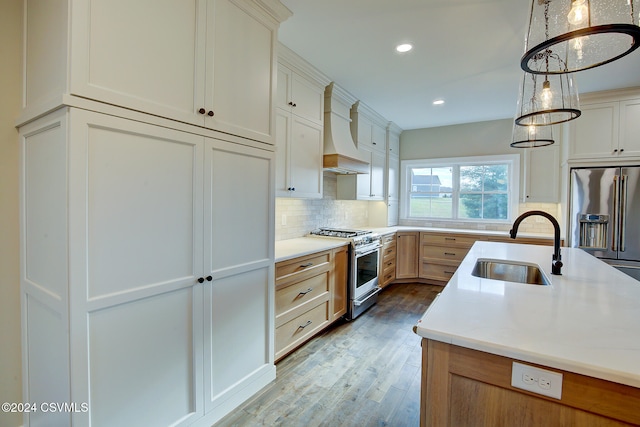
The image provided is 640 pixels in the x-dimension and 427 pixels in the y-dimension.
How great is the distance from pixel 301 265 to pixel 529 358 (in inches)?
70.4

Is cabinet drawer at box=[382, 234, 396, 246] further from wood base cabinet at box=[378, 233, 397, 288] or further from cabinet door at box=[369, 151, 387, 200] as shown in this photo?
cabinet door at box=[369, 151, 387, 200]

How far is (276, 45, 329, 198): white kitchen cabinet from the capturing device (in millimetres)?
2625

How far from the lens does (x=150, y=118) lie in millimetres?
1361

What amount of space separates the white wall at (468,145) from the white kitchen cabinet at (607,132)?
35.4 inches

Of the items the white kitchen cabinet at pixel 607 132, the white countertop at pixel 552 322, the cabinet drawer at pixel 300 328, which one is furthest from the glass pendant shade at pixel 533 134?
the cabinet drawer at pixel 300 328

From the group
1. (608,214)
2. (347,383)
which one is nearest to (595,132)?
(608,214)

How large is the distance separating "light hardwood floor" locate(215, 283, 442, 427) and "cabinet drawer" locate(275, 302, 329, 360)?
0.12 metres

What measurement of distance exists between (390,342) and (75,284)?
2.45 m

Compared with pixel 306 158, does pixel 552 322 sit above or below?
below

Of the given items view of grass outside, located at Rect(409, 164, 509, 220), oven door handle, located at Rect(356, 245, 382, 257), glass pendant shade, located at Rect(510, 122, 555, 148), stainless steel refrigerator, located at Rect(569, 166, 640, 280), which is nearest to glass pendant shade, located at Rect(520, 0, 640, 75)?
glass pendant shade, located at Rect(510, 122, 555, 148)

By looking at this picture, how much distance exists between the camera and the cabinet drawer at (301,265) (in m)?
2.25

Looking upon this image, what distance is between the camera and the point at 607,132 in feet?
11.2

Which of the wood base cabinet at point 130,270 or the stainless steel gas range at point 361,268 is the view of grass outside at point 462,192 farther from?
the wood base cabinet at point 130,270

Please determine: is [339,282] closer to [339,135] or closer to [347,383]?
[347,383]
